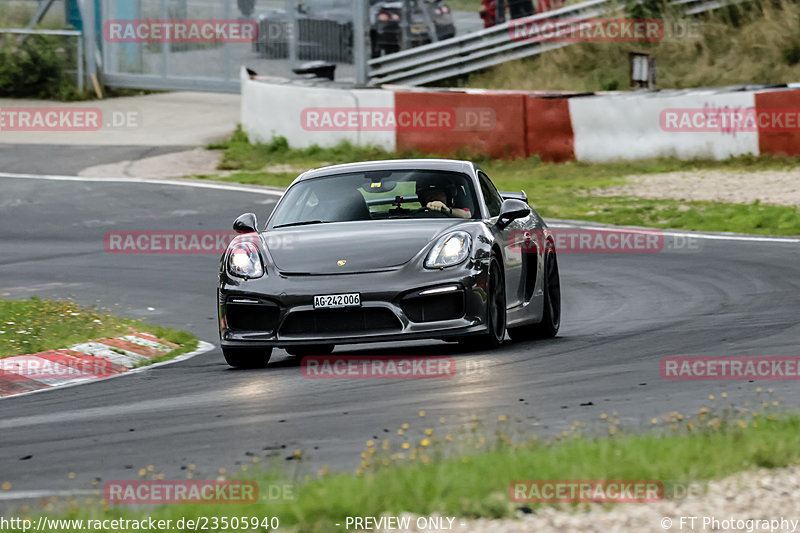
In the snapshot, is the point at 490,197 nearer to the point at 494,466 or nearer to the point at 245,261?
the point at 245,261

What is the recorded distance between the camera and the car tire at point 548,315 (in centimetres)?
1094

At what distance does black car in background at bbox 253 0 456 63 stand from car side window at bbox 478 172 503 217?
19763 millimetres

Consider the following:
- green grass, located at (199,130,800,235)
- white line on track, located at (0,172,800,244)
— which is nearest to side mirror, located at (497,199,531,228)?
white line on track, located at (0,172,800,244)

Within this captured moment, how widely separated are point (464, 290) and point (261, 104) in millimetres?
18811

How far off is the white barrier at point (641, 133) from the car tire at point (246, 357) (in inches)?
521

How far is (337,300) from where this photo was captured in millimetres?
9000

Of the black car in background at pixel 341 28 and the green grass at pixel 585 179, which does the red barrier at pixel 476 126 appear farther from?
the black car in background at pixel 341 28

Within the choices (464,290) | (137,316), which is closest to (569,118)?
(137,316)

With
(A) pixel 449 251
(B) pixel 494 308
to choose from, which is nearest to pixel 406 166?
(A) pixel 449 251

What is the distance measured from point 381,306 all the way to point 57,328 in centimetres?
332

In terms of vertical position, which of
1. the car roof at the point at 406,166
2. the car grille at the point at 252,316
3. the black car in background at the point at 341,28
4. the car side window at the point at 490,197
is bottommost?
the car grille at the point at 252,316

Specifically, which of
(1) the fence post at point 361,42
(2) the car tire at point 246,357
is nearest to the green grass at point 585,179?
(1) the fence post at point 361,42

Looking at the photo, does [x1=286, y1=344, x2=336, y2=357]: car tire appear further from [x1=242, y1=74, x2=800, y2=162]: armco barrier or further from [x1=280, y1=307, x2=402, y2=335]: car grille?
[x1=242, y1=74, x2=800, y2=162]: armco barrier

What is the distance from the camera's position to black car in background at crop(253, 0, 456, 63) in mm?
30531
